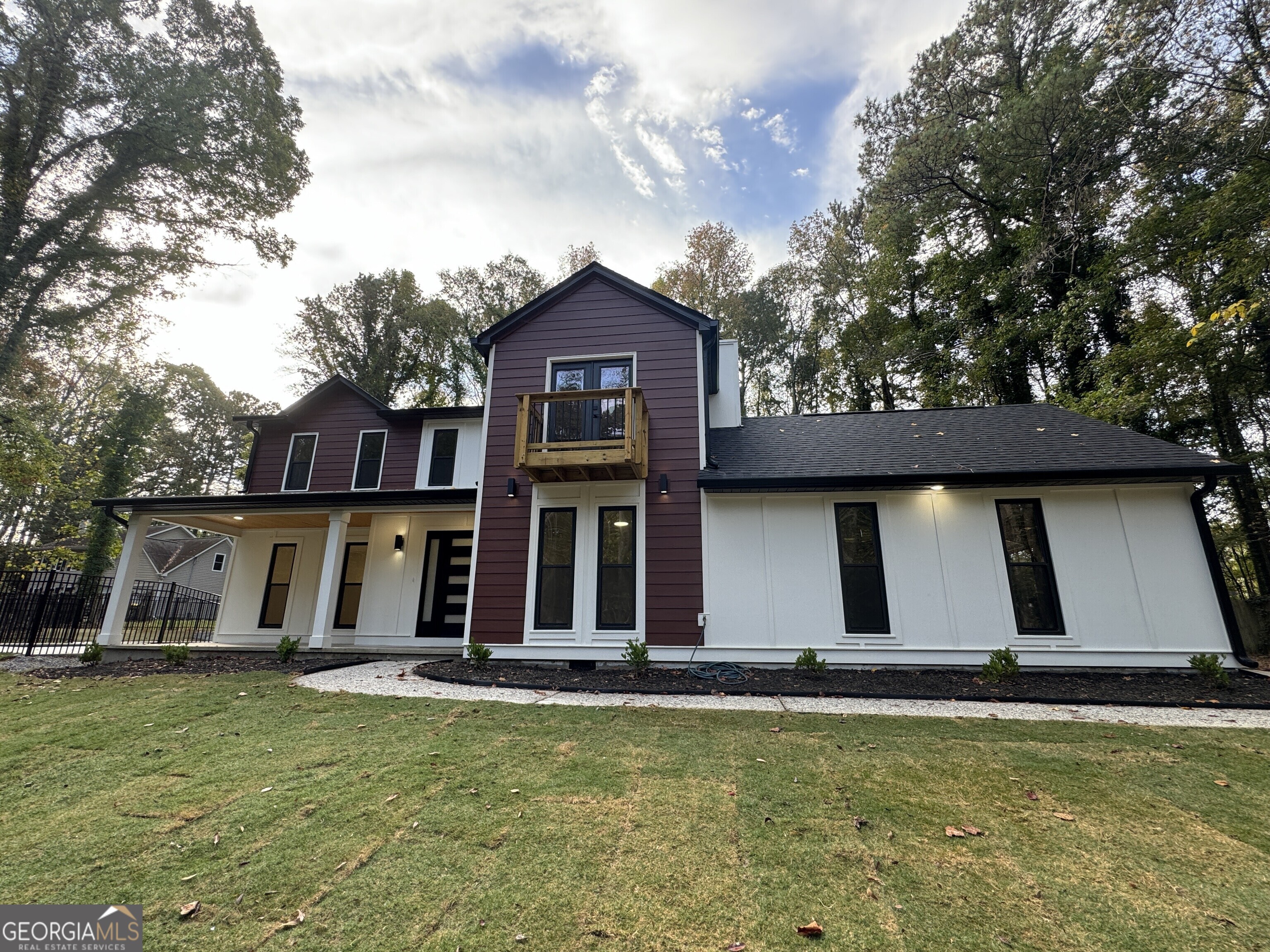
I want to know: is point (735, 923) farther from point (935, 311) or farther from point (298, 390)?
point (298, 390)

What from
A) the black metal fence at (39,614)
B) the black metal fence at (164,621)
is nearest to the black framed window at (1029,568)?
the black metal fence at (164,621)

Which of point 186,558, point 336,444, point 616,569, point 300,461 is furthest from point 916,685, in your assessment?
point 186,558

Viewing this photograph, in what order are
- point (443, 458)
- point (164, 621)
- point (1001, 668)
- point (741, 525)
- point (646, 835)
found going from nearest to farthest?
point (646, 835)
point (1001, 668)
point (741, 525)
point (164, 621)
point (443, 458)

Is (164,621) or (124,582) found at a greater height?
(124,582)

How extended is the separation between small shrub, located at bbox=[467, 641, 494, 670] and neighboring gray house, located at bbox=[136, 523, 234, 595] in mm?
27520

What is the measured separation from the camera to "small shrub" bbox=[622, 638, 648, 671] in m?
7.07

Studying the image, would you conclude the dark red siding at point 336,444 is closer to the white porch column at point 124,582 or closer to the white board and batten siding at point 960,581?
the white porch column at point 124,582

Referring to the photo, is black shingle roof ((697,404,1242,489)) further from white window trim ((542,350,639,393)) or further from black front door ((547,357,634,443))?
white window trim ((542,350,639,393))

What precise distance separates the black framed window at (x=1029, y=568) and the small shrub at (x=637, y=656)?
5.44 m

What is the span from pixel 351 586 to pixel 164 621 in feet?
12.3

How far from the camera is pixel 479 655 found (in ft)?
24.5

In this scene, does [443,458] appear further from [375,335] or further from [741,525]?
[375,335]

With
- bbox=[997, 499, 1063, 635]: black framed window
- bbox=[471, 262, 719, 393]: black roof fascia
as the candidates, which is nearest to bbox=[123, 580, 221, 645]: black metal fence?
bbox=[471, 262, 719, 393]: black roof fascia

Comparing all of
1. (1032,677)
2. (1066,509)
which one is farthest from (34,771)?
(1066,509)
